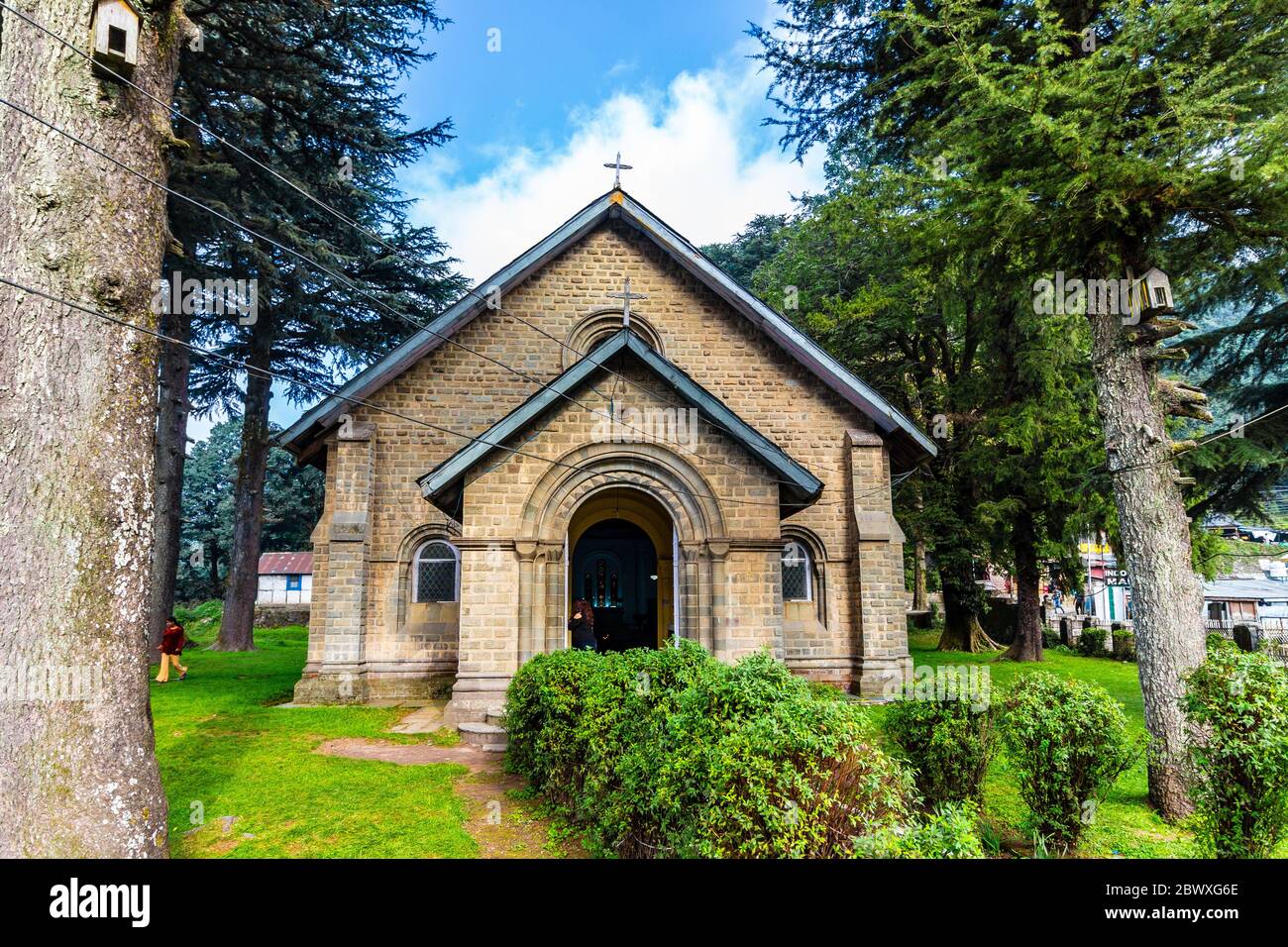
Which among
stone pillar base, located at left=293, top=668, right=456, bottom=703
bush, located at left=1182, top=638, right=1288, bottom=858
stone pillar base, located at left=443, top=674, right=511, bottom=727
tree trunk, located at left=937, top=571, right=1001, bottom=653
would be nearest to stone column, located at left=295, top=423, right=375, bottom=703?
stone pillar base, located at left=293, top=668, right=456, bottom=703

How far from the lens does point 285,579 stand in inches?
1924

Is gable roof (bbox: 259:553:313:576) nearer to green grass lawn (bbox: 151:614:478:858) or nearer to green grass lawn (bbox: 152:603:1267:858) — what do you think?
green grass lawn (bbox: 151:614:478:858)

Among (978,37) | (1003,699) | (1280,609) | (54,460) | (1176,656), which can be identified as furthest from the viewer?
(1280,609)

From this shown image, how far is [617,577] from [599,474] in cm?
1073

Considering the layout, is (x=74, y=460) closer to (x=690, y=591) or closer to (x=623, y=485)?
(x=623, y=485)

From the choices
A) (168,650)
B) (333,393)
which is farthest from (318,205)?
(168,650)

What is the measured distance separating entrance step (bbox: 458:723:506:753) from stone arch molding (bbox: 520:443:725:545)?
303 cm

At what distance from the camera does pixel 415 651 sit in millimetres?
14133

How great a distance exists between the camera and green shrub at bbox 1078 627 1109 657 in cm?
2478

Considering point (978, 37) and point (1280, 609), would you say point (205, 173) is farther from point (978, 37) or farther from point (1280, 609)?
point (1280, 609)

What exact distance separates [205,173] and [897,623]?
20.3 meters

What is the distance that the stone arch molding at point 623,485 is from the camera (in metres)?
11.5

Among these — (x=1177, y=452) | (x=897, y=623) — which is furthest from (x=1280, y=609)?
(x=1177, y=452)

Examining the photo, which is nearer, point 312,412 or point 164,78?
point 164,78
